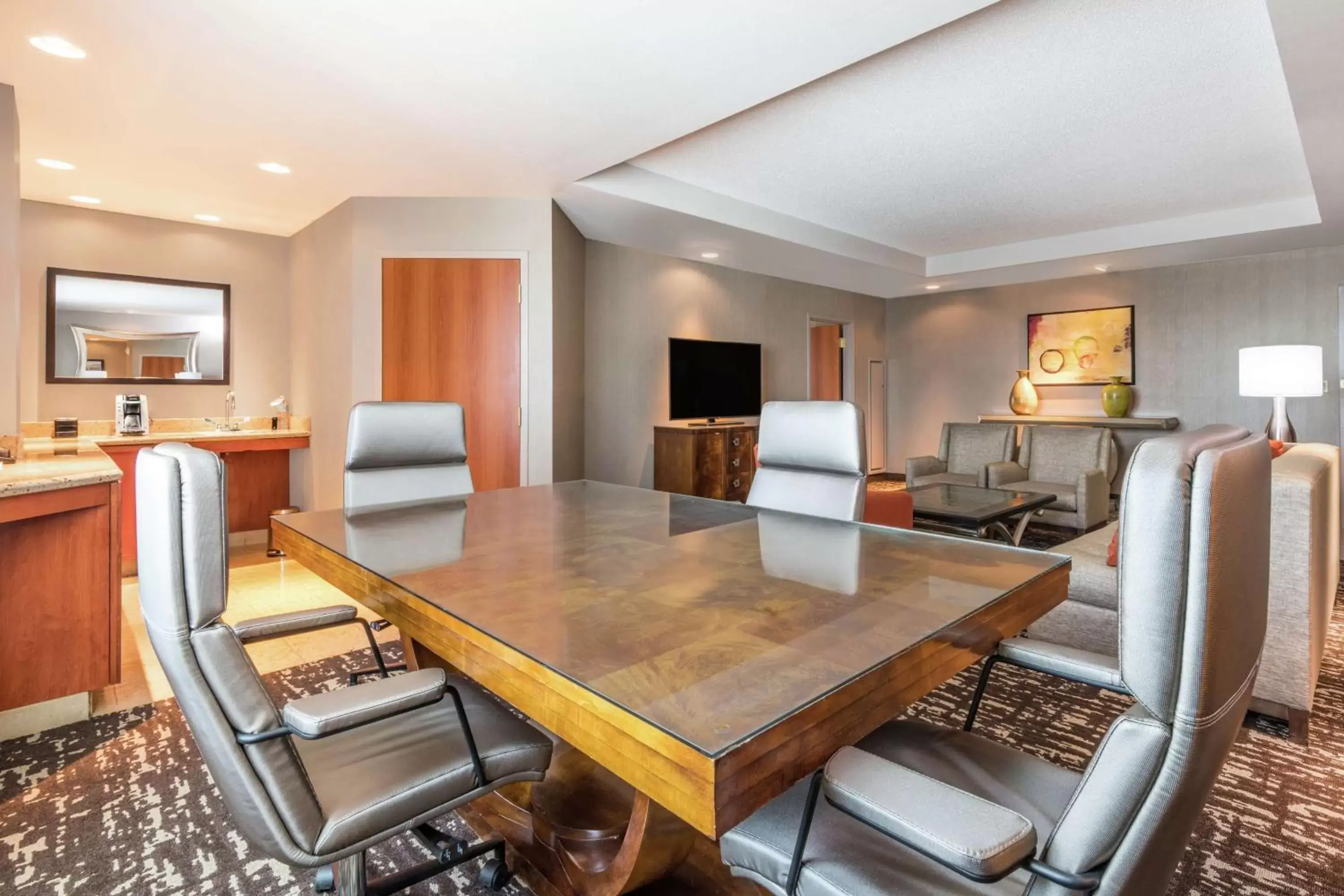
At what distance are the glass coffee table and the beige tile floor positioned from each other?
3.06 m

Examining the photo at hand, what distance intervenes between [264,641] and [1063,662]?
2158 millimetres

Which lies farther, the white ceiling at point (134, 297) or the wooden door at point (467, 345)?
the white ceiling at point (134, 297)

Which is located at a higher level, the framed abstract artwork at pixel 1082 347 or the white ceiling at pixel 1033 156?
the white ceiling at pixel 1033 156

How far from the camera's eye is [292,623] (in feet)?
4.86

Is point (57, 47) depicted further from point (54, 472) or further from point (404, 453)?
point (404, 453)

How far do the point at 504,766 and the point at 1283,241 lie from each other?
7131 millimetres

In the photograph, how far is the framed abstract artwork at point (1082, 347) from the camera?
707cm

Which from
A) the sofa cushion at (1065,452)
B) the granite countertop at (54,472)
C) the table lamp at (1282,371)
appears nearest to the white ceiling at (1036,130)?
the table lamp at (1282,371)

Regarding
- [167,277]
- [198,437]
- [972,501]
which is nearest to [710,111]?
[972,501]

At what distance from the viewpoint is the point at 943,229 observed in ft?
19.3

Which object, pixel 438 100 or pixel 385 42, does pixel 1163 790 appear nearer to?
pixel 385 42

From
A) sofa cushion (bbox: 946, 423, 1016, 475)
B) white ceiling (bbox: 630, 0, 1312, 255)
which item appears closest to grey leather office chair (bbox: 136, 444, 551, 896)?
white ceiling (bbox: 630, 0, 1312, 255)

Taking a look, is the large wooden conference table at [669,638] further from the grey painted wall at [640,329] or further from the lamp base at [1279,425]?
the grey painted wall at [640,329]

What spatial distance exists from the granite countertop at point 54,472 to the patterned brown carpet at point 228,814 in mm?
872
